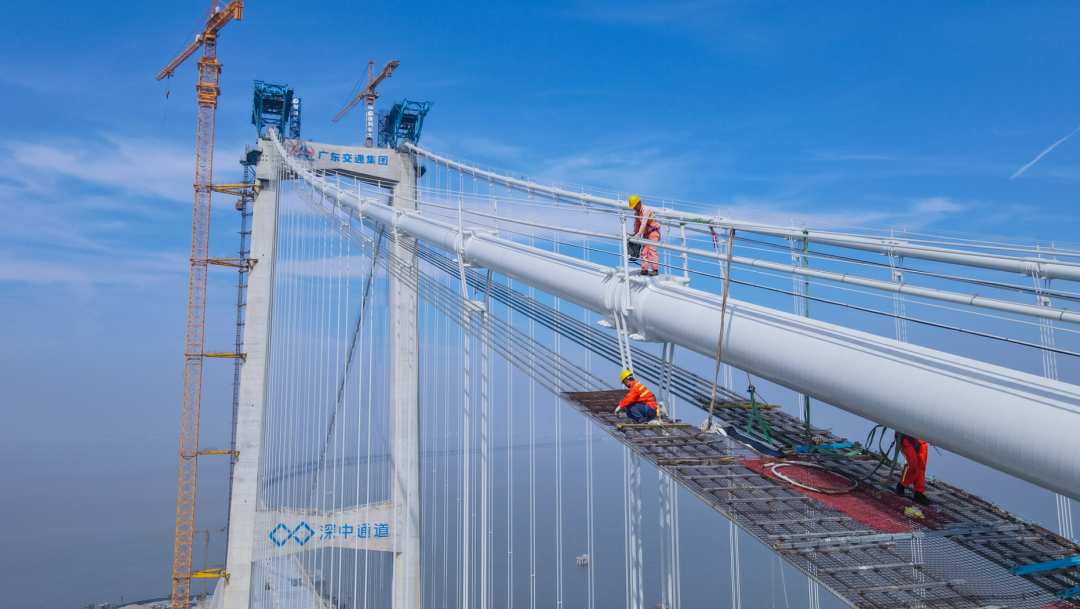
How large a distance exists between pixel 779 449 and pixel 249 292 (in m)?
16.7

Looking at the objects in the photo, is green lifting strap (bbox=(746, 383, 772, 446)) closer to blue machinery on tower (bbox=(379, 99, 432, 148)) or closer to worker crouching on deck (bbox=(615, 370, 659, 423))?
worker crouching on deck (bbox=(615, 370, 659, 423))

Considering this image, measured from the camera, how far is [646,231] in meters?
6.46

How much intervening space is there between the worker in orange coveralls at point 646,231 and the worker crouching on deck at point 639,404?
38.6 inches

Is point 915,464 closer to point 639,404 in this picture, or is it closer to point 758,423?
point 758,423

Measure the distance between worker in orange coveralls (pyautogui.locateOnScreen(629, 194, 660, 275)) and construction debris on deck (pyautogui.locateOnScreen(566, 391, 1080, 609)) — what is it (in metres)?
1.35

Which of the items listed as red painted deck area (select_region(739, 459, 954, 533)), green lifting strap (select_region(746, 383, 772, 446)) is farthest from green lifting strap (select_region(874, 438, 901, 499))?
green lifting strap (select_region(746, 383, 772, 446))

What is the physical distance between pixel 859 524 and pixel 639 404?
202cm

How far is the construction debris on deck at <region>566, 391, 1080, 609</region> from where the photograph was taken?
12.3 ft

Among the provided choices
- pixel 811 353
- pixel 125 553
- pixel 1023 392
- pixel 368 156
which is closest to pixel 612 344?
pixel 811 353

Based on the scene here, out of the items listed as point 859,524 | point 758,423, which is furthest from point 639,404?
point 859,524

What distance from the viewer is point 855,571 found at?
3746 millimetres

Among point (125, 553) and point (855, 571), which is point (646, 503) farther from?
point (855, 571)

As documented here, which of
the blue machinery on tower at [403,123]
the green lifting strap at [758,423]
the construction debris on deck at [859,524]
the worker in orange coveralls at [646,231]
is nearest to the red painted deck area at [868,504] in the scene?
the construction debris on deck at [859,524]

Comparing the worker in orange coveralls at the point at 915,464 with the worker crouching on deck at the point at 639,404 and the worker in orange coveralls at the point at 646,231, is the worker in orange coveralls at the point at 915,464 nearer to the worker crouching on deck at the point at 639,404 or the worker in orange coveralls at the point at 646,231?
the worker crouching on deck at the point at 639,404
